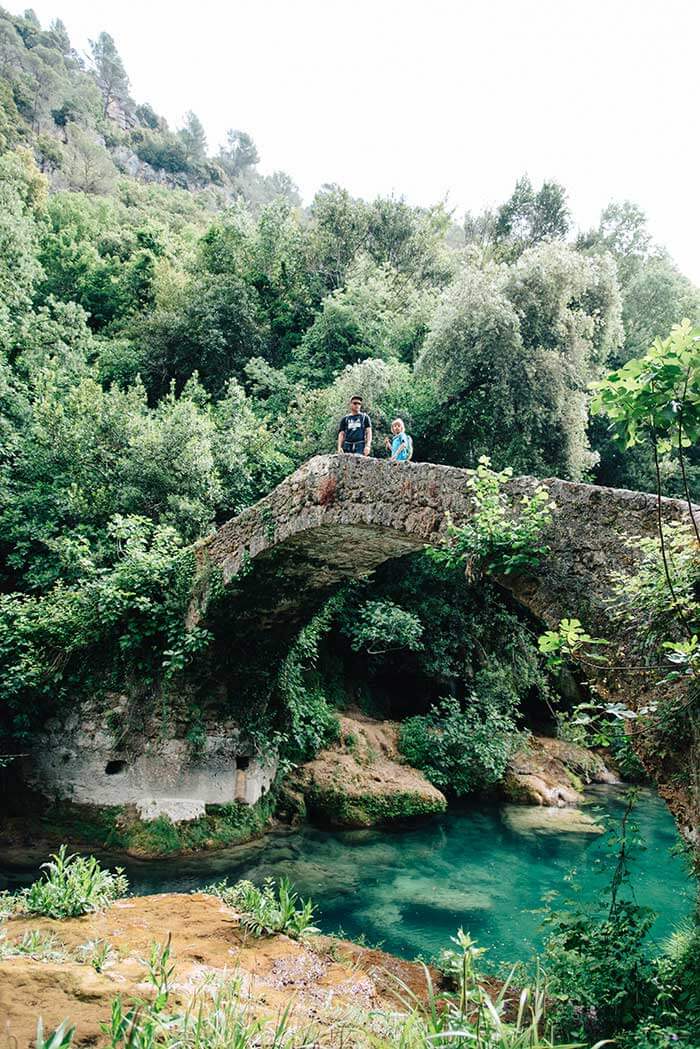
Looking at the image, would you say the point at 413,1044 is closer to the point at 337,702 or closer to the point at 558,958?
the point at 558,958

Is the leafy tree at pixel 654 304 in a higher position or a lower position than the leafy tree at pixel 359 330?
higher

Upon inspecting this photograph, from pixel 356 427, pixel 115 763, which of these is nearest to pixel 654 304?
pixel 356 427

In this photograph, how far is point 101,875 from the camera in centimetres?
559

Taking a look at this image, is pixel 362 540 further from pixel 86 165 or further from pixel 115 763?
pixel 86 165

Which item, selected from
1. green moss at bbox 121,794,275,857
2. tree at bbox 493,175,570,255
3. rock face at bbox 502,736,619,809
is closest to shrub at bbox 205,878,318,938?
green moss at bbox 121,794,275,857

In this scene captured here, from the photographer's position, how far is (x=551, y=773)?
1185 centimetres

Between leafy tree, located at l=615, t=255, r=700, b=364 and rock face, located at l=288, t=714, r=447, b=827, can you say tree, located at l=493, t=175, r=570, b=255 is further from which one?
rock face, located at l=288, t=714, r=447, b=827

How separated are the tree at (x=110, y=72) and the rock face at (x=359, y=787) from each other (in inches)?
3407

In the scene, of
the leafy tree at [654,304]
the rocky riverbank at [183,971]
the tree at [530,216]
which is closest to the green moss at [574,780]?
the rocky riverbank at [183,971]

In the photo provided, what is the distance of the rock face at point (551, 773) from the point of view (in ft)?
35.9

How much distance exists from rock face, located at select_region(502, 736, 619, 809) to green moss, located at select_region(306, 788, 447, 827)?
219cm

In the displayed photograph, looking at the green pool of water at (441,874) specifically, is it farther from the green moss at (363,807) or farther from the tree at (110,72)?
the tree at (110,72)

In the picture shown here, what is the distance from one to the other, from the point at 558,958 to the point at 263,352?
17.9m

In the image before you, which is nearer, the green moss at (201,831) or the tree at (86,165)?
the green moss at (201,831)
